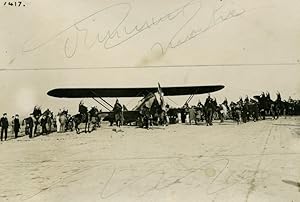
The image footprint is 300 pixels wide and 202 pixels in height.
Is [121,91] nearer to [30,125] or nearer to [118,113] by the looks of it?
[118,113]

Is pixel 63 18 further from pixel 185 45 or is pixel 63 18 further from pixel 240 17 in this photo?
pixel 240 17

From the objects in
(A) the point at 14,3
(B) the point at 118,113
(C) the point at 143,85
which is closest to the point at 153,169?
(C) the point at 143,85

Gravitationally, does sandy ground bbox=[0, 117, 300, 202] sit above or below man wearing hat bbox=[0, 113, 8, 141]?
below

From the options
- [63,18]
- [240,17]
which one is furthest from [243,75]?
[63,18]

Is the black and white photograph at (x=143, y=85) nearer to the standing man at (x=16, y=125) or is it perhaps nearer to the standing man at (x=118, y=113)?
the standing man at (x=16, y=125)

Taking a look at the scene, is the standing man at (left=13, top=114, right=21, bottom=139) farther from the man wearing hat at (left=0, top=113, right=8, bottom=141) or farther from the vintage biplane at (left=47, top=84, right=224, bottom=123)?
the vintage biplane at (left=47, top=84, right=224, bottom=123)
